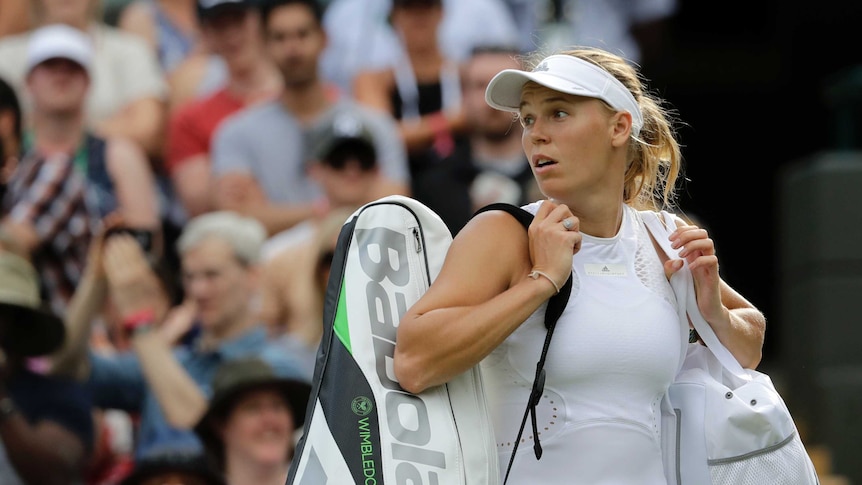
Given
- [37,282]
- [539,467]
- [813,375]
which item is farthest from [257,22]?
[539,467]

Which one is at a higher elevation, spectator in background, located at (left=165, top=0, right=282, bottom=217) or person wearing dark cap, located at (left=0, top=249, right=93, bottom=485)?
spectator in background, located at (left=165, top=0, right=282, bottom=217)

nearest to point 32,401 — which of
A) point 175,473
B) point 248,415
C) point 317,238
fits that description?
point 175,473

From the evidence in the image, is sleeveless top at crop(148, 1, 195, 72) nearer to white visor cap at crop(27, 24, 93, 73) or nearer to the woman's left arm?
white visor cap at crop(27, 24, 93, 73)

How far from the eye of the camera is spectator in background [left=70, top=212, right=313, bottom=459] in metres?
6.73

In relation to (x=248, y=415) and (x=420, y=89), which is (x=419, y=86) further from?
(x=248, y=415)

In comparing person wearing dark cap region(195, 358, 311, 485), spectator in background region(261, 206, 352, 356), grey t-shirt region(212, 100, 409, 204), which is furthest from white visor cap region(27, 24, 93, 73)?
person wearing dark cap region(195, 358, 311, 485)

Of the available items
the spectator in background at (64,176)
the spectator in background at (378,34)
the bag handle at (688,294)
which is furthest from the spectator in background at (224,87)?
the bag handle at (688,294)

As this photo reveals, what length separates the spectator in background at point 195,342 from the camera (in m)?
6.73

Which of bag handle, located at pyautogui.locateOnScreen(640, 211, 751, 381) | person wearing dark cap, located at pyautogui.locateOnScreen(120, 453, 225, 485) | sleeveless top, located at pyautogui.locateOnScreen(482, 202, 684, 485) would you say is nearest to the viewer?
sleeveless top, located at pyautogui.locateOnScreen(482, 202, 684, 485)

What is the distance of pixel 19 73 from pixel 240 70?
1157 millimetres

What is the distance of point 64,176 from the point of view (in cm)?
714

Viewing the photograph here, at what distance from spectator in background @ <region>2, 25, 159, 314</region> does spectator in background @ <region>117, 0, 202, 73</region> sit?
12.2 inches

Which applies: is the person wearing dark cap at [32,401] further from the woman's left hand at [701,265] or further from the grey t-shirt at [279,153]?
the woman's left hand at [701,265]

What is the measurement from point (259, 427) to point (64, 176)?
5.67 ft
